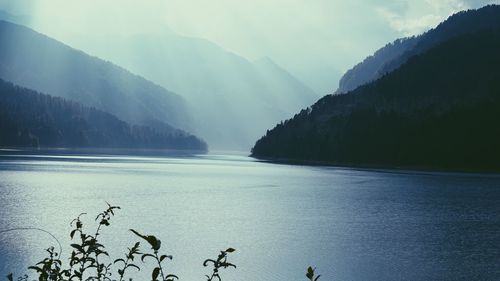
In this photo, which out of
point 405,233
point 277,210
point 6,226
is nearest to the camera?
point 6,226

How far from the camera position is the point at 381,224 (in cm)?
6512

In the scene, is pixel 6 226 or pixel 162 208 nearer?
pixel 6 226

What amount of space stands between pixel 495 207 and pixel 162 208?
56015 millimetres

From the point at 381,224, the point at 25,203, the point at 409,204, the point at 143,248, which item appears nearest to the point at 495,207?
the point at 409,204

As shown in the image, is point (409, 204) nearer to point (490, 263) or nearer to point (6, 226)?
point (490, 263)

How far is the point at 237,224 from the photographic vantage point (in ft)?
204

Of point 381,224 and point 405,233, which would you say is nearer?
point 405,233

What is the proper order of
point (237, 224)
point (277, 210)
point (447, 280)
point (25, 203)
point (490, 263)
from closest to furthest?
point (447, 280) < point (490, 263) < point (237, 224) < point (25, 203) < point (277, 210)

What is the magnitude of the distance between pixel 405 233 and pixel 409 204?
34306 millimetres

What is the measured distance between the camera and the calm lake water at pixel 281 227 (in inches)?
1555

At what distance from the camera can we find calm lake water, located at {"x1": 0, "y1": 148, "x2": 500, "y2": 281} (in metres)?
39.5

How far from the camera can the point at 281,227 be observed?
61.0 m

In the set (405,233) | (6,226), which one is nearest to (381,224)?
(405,233)

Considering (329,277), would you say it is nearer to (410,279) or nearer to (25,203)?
(410,279)
